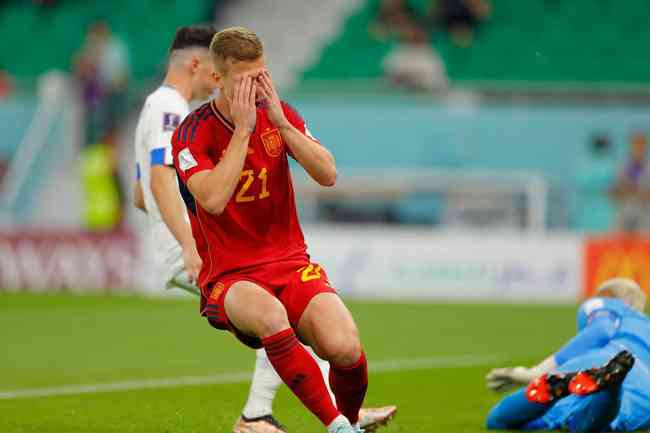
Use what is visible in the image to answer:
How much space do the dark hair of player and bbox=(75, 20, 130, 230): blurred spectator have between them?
12596 mm

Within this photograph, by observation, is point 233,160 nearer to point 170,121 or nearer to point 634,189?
point 170,121

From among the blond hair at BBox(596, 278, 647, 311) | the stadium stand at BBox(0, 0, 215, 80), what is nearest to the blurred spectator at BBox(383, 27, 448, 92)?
the stadium stand at BBox(0, 0, 215, 80)

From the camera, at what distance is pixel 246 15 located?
77.6 ft

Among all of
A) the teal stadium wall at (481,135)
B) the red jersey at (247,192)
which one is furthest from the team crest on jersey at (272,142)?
the teal stadium wall at (481,135)

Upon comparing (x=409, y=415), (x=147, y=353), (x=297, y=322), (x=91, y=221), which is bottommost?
(x=91, y=221)

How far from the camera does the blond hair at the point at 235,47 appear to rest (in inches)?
226

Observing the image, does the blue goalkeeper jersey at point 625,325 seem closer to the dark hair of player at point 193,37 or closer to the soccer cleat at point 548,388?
the soccer cleat at point 548,388

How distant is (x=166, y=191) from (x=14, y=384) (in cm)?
269

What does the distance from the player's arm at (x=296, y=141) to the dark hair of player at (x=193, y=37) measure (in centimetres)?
184

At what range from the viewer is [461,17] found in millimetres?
21359

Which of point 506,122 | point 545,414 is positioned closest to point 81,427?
point 545,414

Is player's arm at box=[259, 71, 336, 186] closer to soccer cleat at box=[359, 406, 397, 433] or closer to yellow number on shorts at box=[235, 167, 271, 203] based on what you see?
yellow number on shorts at box=[235, 167, 271, 203]

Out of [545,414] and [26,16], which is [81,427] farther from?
[26,16]

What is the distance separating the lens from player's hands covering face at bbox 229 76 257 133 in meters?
5.65
